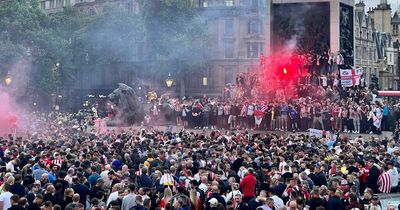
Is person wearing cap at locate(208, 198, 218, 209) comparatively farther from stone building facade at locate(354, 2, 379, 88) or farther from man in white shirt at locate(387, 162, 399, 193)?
stone building facade at locate(354, 2, 379, 88)

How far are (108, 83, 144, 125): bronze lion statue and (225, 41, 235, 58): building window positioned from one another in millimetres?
44777

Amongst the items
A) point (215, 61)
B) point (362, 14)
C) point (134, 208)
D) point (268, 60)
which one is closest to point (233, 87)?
point (268, 60)

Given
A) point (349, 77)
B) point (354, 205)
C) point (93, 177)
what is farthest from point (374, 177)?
point (349, 77)

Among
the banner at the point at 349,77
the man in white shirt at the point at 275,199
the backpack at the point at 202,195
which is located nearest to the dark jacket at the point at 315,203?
the man in white shirt at the point at 275,199

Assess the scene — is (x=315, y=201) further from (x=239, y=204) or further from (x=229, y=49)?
(x=229, y=49)

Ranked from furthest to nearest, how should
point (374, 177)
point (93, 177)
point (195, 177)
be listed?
point (374, 177) → point (195, 177) → point (93, 177)

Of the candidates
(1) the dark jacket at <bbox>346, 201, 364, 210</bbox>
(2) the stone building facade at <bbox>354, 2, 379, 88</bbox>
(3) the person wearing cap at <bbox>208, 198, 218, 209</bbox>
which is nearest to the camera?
(3) the person wearing cap at <bbox>208, 198, 218, 209</bbox>

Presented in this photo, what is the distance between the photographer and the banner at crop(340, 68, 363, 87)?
1492 inches

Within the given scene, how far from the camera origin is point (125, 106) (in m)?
43.2

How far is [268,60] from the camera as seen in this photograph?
40.7 m

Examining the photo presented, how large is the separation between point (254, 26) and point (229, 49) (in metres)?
4.62

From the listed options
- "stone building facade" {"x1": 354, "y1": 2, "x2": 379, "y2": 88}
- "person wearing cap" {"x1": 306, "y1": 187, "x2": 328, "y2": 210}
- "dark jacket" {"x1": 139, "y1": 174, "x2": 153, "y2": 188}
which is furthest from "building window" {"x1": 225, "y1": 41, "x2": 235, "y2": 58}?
"person wearing cap" {"x1": 306, "y1": 187, "x2": 328, "y2": 210}

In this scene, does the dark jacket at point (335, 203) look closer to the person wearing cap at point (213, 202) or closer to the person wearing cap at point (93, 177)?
Answer: the person wearing cap at point (213, 202)

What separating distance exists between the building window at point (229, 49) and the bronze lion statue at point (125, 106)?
147 feet
